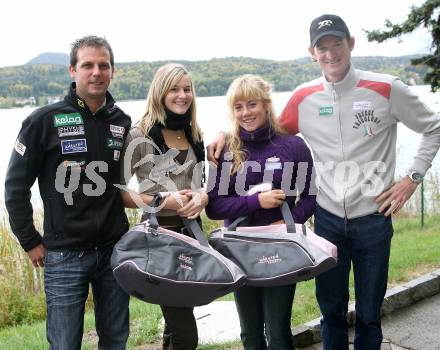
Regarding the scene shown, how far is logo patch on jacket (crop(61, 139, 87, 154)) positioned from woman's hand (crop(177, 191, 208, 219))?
65 centimetres

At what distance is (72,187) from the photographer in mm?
2699

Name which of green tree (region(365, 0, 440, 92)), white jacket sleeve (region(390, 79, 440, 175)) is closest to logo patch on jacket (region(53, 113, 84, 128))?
white jacket sleeve (region(390, 79, 440, 175))

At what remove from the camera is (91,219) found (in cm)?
274

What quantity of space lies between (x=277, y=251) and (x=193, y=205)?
562mm

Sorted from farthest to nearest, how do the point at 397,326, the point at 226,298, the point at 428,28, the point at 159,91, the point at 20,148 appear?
1. the point at 428,28
2. the point at 226,298
3. the point at 397,326
4. the point at 159,91
5. the point at 20,148

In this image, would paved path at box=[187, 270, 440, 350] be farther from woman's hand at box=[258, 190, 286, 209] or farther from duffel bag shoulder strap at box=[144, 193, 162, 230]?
duffel bag shoulder strap at box=[144, 193, 162, 230]

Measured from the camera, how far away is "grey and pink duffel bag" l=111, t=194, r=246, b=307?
2.45m

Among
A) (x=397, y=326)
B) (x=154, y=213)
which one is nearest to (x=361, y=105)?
(x=154, y=213)

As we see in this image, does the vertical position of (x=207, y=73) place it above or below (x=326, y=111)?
above

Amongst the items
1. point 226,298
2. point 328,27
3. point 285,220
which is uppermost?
point 328,27

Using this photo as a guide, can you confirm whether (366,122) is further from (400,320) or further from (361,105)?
(400,320)

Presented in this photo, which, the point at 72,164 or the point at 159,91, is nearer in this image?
the point at 72,164

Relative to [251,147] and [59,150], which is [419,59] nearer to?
[251,147]

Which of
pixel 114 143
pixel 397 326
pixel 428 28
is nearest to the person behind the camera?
pixel 114 143
